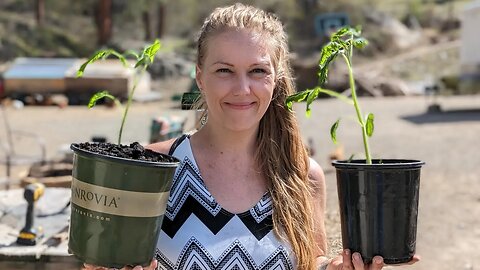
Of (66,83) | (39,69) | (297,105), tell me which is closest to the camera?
(297,105)

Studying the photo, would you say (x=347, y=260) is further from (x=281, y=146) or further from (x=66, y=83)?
(x=66, y=83)

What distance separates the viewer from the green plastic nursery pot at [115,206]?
52.6 inches

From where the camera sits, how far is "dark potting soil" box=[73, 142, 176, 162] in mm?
1393

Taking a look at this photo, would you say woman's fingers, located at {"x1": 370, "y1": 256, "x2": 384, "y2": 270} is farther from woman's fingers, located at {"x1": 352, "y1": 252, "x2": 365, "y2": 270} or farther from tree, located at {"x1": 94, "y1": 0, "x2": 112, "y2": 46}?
tree, located at {"x1": 94, "y1": 0, "x2": 112, "y2": 46}

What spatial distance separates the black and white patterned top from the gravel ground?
632 mm

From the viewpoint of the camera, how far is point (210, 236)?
5.29ft

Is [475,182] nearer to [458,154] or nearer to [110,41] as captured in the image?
[458,154]

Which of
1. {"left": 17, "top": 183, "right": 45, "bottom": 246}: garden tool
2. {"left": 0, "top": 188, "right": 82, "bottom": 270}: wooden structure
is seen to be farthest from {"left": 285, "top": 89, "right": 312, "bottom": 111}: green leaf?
{"left": 17, "top": 183, "right": 45, "bottom": 246}: garden tool

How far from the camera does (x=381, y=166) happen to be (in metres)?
1.41

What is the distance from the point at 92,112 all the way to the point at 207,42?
1348cm

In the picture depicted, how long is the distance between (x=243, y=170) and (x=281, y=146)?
0.39 ft

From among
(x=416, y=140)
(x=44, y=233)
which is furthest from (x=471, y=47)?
(x=44, y=233)

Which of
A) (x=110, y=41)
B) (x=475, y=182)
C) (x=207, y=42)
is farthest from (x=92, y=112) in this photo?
(x=207, y=42)

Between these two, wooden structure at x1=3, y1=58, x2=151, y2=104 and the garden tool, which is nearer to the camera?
the garden tool
